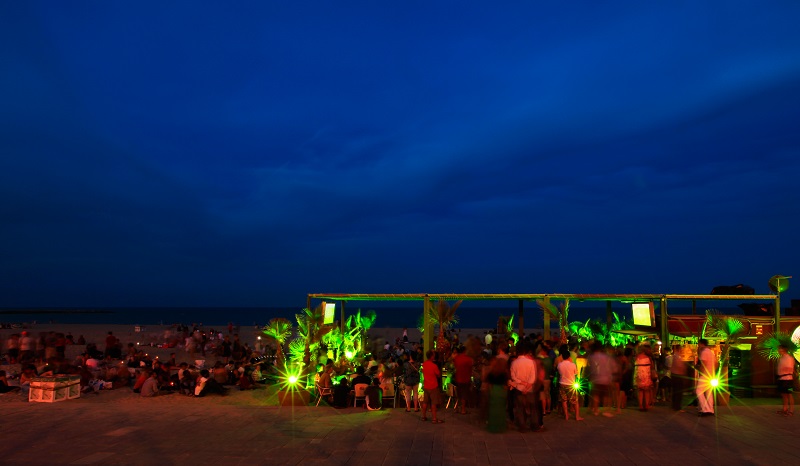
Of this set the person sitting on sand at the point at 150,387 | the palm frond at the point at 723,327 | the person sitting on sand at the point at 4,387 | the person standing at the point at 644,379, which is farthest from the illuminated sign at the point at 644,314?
the person sitting on sand at the point at 4,387

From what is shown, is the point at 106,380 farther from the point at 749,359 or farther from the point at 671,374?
the point at 749,359

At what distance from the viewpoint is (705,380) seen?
34.2 ft

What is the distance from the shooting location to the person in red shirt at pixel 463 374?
34.7 feet

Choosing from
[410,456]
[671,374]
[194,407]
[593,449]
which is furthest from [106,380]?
[671,374]

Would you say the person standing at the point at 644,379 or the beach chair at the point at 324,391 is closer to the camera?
the person standing at the point at 644,379

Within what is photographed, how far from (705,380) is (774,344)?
2.51 m

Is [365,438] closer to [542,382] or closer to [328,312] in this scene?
[542,382]

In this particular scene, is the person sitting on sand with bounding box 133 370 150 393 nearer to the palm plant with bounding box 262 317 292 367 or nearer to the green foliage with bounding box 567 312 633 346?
the palm plant with bounding box 262 317 292 367

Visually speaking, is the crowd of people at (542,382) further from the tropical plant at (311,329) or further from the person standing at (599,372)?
the tropical plant at (311,329)

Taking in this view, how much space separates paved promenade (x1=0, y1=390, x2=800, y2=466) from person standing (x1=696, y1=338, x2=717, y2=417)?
0.74ft

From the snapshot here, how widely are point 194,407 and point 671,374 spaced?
372 inches

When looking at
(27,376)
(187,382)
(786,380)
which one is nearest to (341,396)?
(187,382)

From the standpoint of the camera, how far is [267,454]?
7977 millimetres

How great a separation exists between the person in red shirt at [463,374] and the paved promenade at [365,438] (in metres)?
0.40
